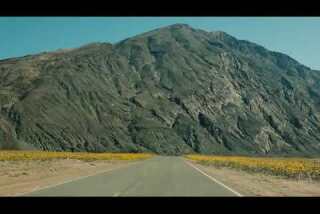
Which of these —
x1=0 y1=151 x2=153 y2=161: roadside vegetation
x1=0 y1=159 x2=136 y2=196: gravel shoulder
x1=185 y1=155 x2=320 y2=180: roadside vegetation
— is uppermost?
x1=0 y1=159 x2=136 y2=196: gravel shoulder

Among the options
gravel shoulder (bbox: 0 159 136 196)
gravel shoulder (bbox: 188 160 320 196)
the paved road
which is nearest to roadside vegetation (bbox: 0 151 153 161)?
Result: gravel shoulder (bbox: 0 159 136 196)

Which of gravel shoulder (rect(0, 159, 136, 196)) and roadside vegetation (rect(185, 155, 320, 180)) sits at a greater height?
gravel shoulder (rect(0, 159, 136, 196))

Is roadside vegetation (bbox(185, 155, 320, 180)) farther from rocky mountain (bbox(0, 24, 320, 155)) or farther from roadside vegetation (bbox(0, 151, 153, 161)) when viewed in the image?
rocky mountain (bbox(0, 24, 320, 155))

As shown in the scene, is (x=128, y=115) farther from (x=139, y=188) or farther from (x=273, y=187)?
(x=139, y=188)

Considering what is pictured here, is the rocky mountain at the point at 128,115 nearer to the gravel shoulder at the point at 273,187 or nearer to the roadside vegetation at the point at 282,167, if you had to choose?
the roadside vegetation at the point at 282,167

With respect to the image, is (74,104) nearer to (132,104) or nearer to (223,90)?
(132,104)

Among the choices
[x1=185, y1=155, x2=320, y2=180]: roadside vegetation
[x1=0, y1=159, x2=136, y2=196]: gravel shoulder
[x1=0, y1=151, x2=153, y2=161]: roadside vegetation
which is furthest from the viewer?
[x1=0, y1=151, x2=153, y2=161]: roadside vegetation

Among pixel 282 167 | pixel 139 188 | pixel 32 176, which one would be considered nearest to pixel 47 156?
pixel 282 167

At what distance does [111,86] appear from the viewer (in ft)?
604
